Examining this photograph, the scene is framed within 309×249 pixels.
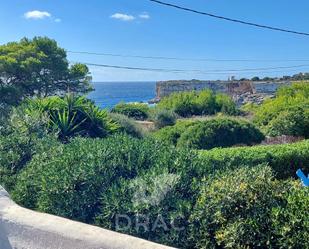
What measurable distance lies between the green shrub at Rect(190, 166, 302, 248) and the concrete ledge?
0.59 m

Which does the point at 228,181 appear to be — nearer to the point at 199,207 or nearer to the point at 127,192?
the point at 199,207

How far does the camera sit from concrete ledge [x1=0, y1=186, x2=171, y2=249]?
3.65m

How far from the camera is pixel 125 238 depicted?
144 inches

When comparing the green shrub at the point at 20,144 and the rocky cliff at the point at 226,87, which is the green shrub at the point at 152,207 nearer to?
the green shrub at the point at 20,144

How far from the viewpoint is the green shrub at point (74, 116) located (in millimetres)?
9789

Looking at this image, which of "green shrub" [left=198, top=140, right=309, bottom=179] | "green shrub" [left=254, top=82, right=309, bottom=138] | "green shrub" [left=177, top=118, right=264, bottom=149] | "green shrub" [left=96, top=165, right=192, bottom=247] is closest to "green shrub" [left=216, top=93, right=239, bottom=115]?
"green shrub" [left=254, top=82, right=309, bottom=138]

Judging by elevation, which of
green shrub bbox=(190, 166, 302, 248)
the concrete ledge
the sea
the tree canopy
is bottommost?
the sea

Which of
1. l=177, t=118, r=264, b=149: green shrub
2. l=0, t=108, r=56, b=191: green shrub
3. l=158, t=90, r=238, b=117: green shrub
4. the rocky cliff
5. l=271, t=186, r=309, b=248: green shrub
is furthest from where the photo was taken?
the rocky cliff

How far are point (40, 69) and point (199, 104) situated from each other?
10.1m

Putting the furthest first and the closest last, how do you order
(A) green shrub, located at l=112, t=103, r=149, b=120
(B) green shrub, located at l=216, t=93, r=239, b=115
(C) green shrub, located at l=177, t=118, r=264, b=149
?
1. (B) green shrub, located at l=216, t=93, r=239, b=115
2. (A) green shrub, located at l=112, t=103, r=149, b=120
3. (C) green shrub, located at l=177, t=118, r=264, b=149

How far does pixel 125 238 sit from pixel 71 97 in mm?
7773

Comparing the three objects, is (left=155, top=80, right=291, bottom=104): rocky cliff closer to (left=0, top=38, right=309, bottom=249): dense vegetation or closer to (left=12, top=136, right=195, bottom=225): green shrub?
(left=0, top=38, right=309, bottom=249): dense vegetation

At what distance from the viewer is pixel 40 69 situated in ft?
77.6

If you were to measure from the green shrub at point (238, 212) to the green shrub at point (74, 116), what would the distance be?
5.75 m
